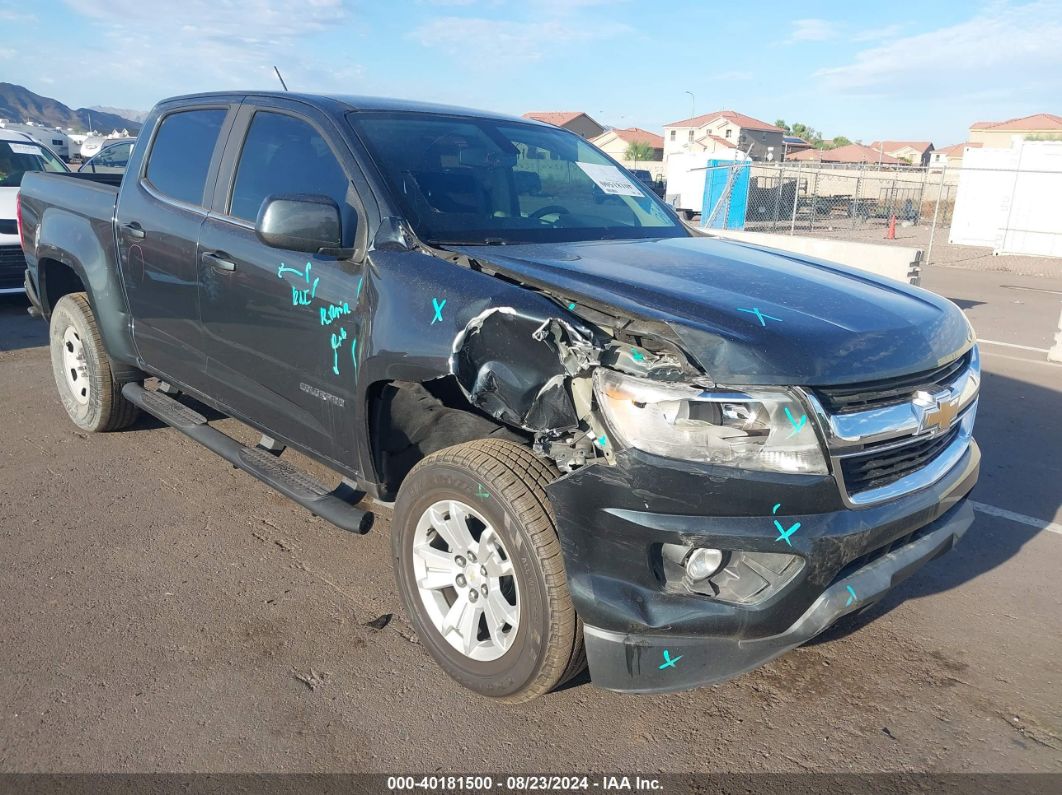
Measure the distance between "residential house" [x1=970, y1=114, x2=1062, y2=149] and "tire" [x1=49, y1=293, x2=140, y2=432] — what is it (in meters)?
73.6

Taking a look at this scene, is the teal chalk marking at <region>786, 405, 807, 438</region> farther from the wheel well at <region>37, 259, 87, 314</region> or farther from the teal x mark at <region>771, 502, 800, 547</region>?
the wheel well at <region>37, 259, 87, 314</region>

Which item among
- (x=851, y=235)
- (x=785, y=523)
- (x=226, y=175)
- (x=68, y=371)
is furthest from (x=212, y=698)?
(x=851, y=235)

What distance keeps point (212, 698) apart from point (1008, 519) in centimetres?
390

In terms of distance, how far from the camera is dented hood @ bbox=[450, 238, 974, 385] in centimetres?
234

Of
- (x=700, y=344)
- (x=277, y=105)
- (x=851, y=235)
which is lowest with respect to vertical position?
(x=851, y=235)

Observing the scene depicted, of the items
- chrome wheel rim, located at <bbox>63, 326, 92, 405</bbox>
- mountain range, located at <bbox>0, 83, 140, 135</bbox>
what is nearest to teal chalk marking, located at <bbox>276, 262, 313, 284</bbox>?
chrome wheel rim, located at <bbox>63, 326, 92, 405</bbox>

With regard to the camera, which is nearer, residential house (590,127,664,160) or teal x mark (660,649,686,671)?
teal x mark (660,649,686,671)

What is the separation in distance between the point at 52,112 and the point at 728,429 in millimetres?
193479

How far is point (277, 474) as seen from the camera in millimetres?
3664

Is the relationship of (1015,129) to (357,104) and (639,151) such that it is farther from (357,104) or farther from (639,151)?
(357,104)

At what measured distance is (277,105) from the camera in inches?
147

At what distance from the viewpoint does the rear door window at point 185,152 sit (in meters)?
4.10

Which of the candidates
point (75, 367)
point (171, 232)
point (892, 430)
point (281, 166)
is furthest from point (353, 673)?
point (75, 367)

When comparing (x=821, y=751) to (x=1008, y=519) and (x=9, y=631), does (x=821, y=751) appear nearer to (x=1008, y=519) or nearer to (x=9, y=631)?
(x=1008, y=519)
